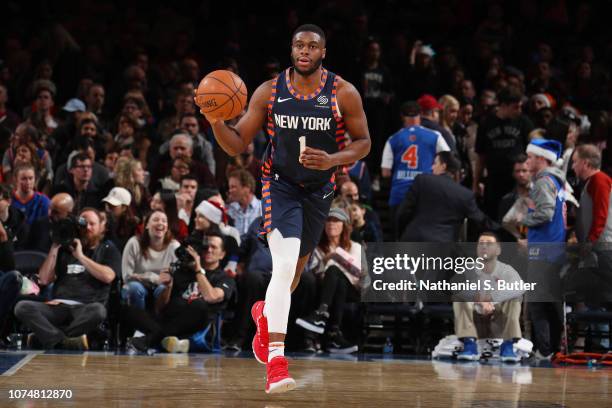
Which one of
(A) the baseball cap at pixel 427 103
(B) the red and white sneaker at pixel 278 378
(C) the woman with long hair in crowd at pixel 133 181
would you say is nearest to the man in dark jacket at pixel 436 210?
(A) the baseball cap at pixel 427 103

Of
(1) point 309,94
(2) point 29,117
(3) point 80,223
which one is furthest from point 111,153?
(1) point 309,94

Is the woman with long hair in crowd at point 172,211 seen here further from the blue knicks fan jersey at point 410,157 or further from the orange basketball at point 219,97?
the orange basketball at point 219,97

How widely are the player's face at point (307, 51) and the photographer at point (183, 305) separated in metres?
3.55

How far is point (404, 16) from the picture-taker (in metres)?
18.7

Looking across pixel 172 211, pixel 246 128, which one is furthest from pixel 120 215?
pixel 246 128

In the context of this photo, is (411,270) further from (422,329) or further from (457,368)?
(457,368)

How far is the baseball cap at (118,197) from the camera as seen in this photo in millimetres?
10766

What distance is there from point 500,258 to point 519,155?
2.10 m

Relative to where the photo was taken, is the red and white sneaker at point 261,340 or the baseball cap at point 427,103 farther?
the baseball cap at point 427,103

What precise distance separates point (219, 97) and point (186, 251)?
357 centimetres

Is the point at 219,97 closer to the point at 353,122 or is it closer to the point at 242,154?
the point at 353,122

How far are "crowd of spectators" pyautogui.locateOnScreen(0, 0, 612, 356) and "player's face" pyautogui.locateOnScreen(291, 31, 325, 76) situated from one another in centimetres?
355

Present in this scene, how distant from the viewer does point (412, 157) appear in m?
11.9

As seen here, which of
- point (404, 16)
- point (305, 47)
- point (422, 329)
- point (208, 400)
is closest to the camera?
point (208, 400)
